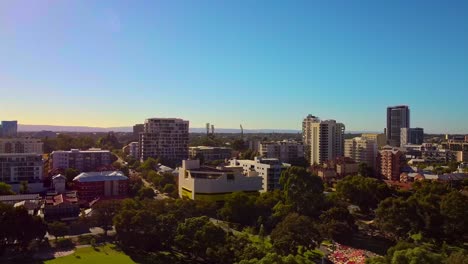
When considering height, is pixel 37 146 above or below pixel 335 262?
above

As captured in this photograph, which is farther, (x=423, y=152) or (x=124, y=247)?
(x=423, y=152)

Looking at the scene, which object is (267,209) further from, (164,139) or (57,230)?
(164,139)

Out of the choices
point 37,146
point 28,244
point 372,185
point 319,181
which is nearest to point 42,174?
point 37,146

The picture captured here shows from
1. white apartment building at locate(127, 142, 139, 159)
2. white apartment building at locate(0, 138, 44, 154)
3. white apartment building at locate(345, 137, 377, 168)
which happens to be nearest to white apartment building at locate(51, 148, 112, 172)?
white apartment building at locate(0, 138, 44, 154)

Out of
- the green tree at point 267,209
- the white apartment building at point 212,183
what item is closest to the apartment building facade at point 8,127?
the white apartment building at point 212,183

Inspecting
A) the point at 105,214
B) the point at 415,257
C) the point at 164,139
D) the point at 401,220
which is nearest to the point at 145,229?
the point at 105,214

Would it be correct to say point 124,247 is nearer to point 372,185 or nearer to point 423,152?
point 372,185
